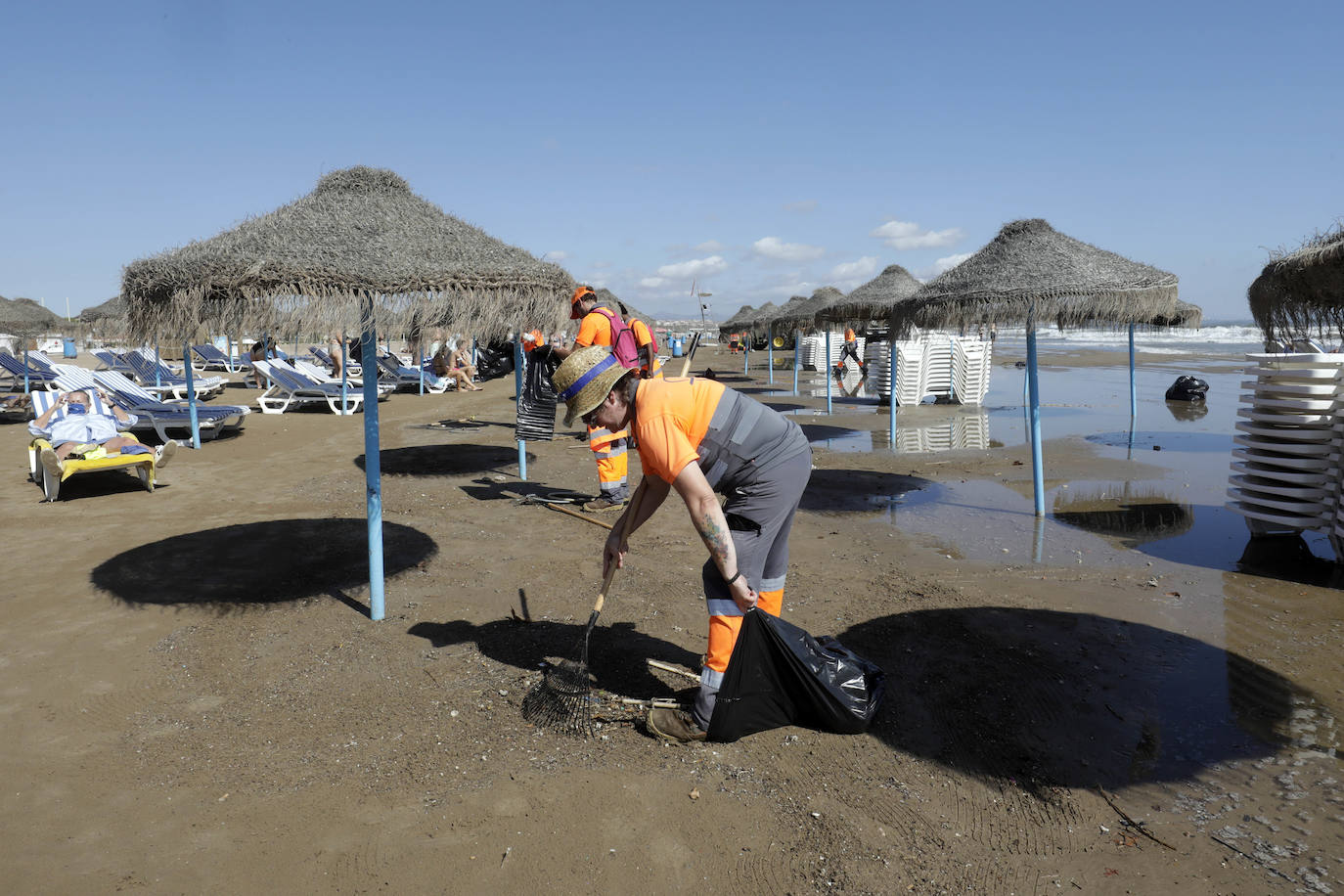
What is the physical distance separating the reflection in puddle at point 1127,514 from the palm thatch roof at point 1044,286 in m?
1.76

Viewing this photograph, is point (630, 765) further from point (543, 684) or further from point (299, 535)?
point (299, 535)

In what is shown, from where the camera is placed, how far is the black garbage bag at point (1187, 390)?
53.8ft

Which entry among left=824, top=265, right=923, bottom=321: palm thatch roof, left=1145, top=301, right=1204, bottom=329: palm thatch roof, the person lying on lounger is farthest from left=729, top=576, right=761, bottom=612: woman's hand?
left=1145, top=301, right=1204, bottom=329: palm thatch roof

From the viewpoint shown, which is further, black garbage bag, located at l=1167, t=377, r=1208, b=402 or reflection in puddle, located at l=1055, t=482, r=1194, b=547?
black garbage bag, located at l=1167, t=377, r=1208, b=402

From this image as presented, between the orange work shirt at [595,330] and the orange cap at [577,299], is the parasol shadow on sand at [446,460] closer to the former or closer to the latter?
the orange cap at [577,299]

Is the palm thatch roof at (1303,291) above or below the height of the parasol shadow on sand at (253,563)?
above

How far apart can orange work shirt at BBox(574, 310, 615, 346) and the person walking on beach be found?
309 cm

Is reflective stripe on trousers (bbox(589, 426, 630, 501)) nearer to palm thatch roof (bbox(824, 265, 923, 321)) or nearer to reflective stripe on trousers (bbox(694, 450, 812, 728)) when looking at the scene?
reflective stripe on trousers (bbox(694, 450, 812, 728))

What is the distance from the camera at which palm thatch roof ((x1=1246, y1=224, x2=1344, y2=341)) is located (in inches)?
135

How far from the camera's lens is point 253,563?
17.9 feet

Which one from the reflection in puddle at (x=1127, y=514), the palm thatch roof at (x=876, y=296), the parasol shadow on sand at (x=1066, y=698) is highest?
the palm thatch roof at (x=876, y=296)

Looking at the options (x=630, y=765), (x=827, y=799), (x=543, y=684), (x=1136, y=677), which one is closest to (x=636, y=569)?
(x=543, y=684)

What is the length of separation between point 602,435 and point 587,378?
14.0ft

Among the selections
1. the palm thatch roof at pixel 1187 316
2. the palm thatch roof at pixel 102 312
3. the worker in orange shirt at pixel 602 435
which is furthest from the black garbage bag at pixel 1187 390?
the palm thatch roof at pixel 102 312
